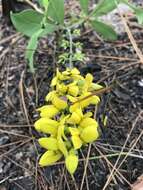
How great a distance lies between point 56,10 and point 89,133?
1.40 ft

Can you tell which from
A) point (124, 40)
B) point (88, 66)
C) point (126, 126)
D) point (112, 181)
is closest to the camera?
point (112, 181)

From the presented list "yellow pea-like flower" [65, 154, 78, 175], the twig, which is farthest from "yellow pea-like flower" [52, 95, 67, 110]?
the twig

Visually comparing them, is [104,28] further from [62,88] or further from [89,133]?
[89,133]

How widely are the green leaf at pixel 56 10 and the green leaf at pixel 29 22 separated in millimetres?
Answer: 58

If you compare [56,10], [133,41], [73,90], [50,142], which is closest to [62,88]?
[73,90]

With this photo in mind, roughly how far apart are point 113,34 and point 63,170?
0.46m

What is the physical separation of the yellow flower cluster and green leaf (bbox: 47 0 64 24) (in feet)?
0.87

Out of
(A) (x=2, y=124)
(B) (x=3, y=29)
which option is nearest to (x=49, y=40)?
(B) (x=3, y=29)

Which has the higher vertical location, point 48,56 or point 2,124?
point 48,56

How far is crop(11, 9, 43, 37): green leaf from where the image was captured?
1.31 meters

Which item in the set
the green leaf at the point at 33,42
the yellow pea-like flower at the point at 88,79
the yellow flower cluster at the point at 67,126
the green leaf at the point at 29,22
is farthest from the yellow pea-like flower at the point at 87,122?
the green leaf at the point at 29,22

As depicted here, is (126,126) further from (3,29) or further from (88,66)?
(3,29)

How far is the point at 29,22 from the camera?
133 centimetres

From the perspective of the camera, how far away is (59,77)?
3.72 feet
